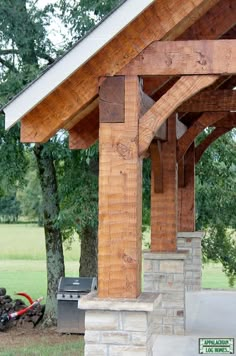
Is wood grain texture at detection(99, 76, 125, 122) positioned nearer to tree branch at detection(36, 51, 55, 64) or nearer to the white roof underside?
the white roof underside

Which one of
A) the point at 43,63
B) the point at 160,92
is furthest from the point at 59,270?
the point at 160,92

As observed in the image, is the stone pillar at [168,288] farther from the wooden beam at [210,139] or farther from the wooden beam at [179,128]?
the wooden beam at [210,139]

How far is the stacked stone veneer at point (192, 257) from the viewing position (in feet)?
37.4

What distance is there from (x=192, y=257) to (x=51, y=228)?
2.46 m

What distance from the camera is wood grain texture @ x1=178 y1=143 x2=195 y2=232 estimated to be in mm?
10742

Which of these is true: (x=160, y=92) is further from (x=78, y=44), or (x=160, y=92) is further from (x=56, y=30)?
(x=56, y=30)

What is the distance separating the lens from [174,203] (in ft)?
25.8

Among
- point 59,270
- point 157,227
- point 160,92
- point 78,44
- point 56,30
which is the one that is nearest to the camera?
point 78,44

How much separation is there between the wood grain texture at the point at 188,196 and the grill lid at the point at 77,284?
1.96 meters

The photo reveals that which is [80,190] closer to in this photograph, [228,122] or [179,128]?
[179,128]

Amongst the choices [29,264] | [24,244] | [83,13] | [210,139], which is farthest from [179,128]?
[24,244]

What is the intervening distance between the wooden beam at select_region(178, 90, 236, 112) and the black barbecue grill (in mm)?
3373

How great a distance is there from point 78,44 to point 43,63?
6696 millimetres

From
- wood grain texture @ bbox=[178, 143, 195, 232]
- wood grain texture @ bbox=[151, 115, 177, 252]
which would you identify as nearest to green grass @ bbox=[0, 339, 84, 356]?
wood grain texture @ bbox=[151, 115, 177, 252]
